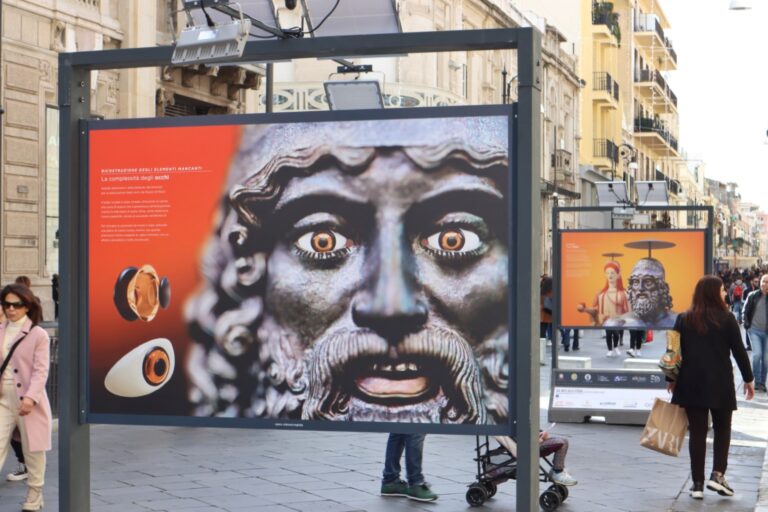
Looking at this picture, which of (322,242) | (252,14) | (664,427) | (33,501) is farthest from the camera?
(664,427)

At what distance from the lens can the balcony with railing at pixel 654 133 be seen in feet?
233

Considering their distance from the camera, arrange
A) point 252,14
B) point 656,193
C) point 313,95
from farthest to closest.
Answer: point 313,95, point 656,193, point 252,14

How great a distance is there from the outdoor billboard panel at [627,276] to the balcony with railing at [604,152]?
45.7 meters

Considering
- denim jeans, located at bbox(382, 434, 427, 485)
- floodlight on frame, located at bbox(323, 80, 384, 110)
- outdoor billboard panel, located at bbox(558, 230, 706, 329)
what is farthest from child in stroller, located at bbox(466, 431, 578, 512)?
floodlight on frame, located at bbox(323, 80, 384, 110)

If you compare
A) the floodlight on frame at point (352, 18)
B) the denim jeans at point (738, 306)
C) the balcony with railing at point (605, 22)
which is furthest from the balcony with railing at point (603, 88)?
the floodlight on frame at point (352, 18)

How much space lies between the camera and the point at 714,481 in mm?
9445

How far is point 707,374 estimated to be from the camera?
9.23 metres

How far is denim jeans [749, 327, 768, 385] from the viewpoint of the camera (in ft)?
58.1

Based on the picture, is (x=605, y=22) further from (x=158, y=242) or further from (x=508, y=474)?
(x=158, y=242)

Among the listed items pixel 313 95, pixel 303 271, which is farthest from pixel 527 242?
pixel 313 95

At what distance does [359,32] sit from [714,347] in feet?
13.3

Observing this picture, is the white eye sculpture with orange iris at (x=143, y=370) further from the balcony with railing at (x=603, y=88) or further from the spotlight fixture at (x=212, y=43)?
the balcony with railing at (x=603, y=88)

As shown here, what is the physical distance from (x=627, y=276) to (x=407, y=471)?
665cm

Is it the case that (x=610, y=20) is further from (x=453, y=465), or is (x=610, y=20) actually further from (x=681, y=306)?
(x=453, y=465)
